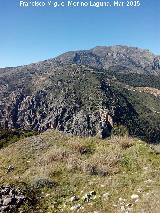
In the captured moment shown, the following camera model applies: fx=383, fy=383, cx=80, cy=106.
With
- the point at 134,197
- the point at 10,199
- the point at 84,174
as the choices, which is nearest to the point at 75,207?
the point at 134,197

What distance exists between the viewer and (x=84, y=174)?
15.8 metres

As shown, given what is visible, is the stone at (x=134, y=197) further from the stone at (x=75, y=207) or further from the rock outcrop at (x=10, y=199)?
the rock outcrop at (x=10, y=199)

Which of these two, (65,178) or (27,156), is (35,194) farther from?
(27,156)

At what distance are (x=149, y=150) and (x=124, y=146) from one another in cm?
162

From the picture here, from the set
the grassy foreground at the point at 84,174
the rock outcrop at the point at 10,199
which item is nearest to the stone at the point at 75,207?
the grassy foreground at the point at 84,174

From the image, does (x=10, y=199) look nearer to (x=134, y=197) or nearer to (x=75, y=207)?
(x=75, y=207)

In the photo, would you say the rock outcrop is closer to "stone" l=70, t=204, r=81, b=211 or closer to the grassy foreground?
the grassy foreground

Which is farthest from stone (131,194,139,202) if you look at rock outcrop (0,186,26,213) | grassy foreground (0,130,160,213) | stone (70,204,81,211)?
rock outcrop (0,186,26,213)

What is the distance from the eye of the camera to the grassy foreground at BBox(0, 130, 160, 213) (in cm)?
1296

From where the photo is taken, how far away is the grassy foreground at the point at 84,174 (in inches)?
510

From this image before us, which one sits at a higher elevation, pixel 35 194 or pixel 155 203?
pixel 155 203

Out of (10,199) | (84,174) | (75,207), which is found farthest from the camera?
(84,174)

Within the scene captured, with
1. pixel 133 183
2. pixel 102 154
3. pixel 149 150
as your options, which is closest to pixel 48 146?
pixel 102 154

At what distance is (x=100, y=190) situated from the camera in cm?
1410
